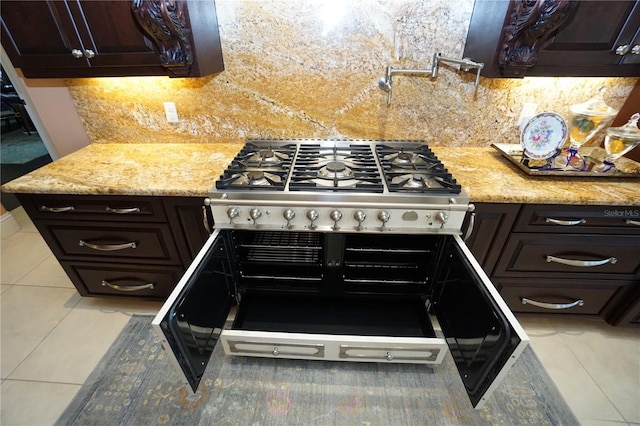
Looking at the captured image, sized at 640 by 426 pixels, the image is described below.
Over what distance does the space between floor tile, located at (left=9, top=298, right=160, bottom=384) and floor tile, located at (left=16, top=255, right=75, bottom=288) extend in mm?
342

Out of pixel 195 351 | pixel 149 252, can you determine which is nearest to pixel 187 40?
pixel 149 252

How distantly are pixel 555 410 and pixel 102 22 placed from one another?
2.74 metres

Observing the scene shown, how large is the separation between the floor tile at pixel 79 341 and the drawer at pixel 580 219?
2.20 meters

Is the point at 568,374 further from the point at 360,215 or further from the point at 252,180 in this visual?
the point at 252,180

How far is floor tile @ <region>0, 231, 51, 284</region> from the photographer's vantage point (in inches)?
82.7

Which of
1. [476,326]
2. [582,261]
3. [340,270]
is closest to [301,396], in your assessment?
[340,270]

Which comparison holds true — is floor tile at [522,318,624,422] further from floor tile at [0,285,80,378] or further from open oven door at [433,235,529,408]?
floor tile at [0,285,80,378]

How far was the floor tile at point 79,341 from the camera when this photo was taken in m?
1.47

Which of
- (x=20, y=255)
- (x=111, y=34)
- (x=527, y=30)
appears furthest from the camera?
(x=20, y=255)

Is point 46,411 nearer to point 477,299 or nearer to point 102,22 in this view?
point 102,22

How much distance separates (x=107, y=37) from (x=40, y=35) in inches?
12.7

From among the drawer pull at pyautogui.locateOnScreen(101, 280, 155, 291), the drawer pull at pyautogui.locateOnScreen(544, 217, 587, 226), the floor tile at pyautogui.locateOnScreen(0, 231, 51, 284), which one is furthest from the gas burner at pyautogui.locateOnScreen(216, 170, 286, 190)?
the floor tile at pyautogui.locateOnScreen(0, 231, 51, 284)

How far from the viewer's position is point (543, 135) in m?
1.35

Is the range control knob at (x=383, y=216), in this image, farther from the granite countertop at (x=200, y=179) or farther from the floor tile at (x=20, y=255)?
the floor tile at (x=20, y=255)
